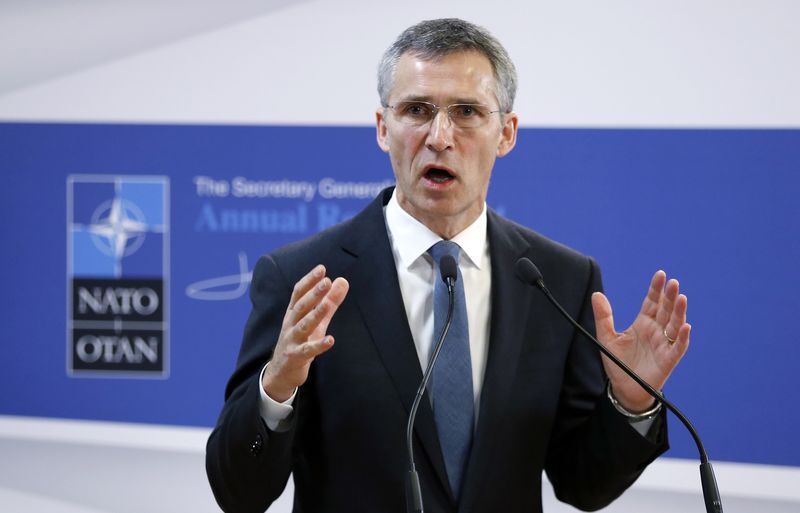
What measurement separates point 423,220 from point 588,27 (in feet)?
6.01

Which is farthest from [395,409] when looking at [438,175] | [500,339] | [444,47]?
[444,47]

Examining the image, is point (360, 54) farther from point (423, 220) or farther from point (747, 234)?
point (423, 220)

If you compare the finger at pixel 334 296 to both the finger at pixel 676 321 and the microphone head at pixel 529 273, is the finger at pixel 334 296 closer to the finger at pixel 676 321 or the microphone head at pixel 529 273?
the microphone head at pixel 529 273

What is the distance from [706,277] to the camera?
329cm

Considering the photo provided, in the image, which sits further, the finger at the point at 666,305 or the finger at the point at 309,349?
the finger at the point at 666,305

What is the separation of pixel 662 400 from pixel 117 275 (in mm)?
2770

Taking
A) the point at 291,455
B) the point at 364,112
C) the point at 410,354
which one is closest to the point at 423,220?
the point at 410,354

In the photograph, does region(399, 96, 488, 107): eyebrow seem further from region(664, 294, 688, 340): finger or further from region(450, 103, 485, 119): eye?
region(664, 294, 688, 340): finger

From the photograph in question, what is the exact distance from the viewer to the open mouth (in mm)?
1776

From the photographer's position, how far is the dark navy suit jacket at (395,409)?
166 cm

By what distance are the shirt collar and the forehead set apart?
0.24 metres

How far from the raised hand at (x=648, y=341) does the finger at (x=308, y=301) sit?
51 cm

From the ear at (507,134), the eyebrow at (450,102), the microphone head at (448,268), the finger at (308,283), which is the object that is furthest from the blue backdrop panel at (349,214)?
the finger at (308,283)
